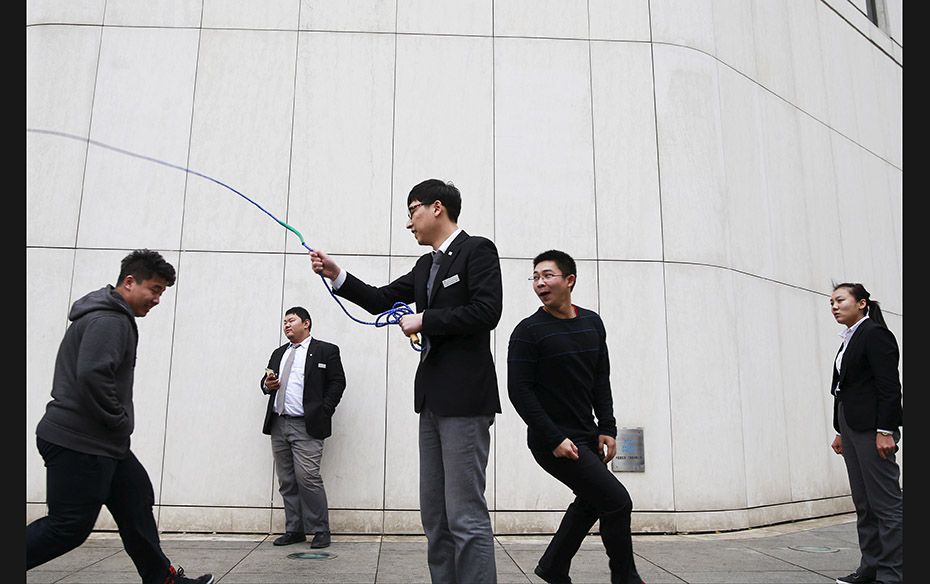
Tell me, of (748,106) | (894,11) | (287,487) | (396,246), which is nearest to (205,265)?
(396,246)

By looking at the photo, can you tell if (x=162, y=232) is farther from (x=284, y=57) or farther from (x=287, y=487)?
(x=287, y=487)

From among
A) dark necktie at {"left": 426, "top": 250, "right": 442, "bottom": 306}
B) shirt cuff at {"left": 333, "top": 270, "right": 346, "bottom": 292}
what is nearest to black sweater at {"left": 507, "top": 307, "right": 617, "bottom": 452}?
dark necktie at {"left": 426, "top": 250, "right": 442, "bottom": 306}

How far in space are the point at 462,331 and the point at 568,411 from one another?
3.39 feet

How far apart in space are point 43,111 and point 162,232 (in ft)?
6.03

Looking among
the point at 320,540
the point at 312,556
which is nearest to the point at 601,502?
the point at 312,556

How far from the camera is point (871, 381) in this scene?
486 centimetres

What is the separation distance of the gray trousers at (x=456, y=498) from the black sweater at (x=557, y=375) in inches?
21.5

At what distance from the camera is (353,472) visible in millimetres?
6969

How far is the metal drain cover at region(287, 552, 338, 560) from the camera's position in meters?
5.65

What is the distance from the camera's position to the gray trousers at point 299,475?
20.8 ft

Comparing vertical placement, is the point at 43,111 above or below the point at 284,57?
below

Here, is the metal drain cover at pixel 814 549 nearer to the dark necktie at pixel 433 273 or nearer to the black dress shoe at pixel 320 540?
the black dress shoe at pixel 320 540

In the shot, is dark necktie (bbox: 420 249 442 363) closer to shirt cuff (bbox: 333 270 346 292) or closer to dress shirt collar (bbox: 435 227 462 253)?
dress shirt collar (bbox: 435 227 462 253)

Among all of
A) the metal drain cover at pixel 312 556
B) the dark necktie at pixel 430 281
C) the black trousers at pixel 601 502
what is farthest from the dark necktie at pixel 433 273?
the metal drain cover at pixel 312 556
